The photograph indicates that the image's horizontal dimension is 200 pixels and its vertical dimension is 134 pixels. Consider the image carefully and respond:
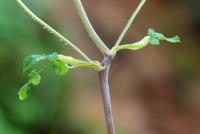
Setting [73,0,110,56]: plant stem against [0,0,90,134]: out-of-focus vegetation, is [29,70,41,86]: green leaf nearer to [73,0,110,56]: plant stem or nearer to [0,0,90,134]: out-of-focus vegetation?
[73,0,110,56]: plant stem

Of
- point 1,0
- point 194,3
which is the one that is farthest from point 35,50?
point 194,3

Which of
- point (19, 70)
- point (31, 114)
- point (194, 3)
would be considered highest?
point (194, 3)

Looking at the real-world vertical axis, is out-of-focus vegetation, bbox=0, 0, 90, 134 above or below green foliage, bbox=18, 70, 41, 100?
above

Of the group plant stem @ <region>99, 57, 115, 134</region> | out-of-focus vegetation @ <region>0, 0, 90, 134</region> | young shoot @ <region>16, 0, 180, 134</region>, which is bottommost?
plant stem @ <region>99, 57, 115, 134</region>

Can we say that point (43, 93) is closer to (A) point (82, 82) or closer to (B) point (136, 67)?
(A) point (82, 82)

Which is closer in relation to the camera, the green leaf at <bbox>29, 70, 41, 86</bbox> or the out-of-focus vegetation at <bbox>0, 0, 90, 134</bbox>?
the green leaf at <bbox>29, 70, 41, 86</bbox>

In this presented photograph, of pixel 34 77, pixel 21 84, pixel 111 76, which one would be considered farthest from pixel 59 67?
pixel 111 76

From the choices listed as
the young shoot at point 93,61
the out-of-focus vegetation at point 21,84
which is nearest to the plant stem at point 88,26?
the young shoot at point 93,61

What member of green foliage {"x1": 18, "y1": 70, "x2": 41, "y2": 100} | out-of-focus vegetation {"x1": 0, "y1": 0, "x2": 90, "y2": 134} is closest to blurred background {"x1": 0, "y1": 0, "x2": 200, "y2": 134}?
out-of-focus vegetation {"x1": 0, "y1": 0, "x2": 90, "y2": 134}

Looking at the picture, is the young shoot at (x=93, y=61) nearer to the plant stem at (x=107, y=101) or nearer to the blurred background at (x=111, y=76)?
the plant stem at (x=107, y=101)
